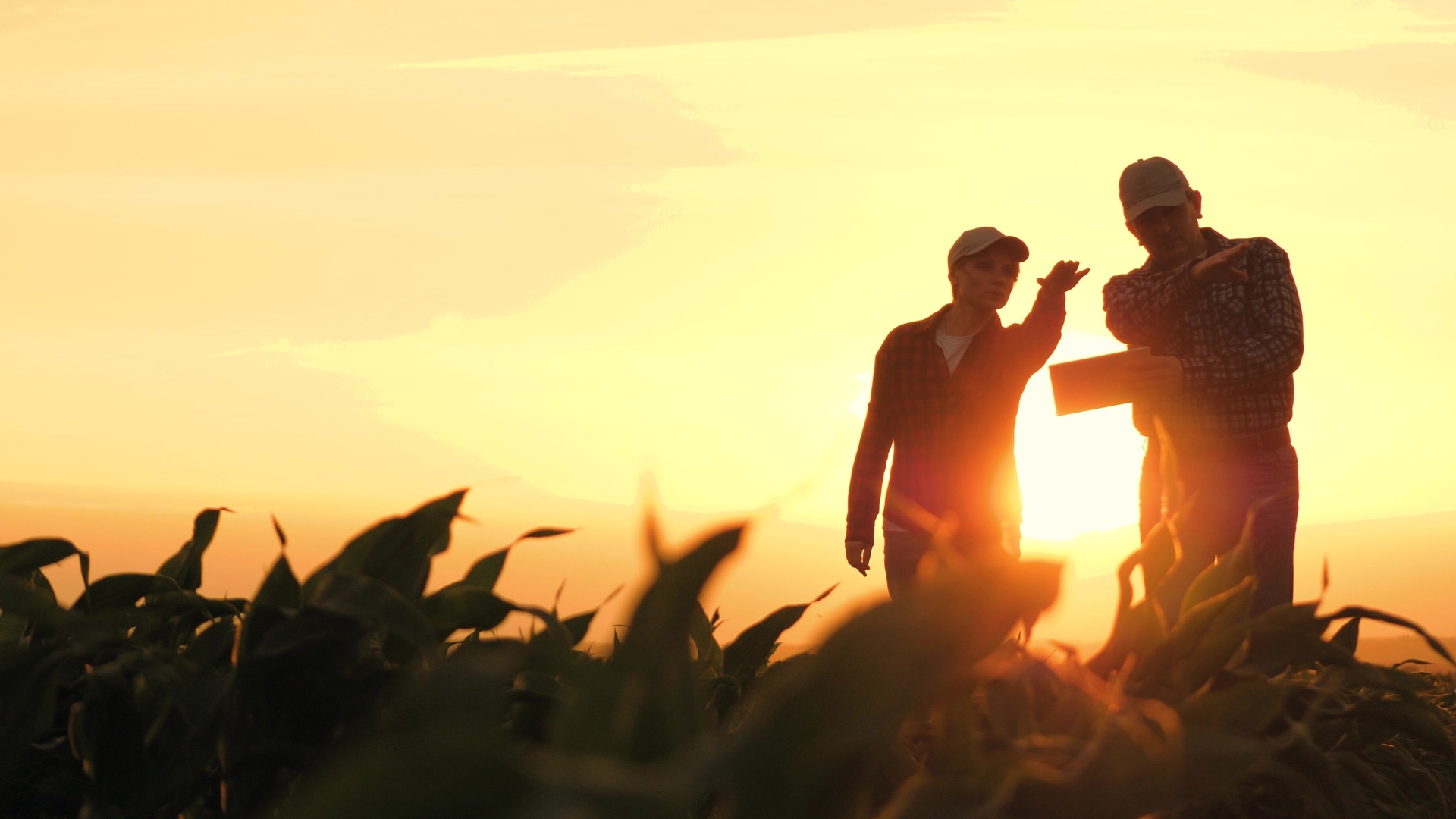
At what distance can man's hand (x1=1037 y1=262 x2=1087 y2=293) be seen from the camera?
504 cm

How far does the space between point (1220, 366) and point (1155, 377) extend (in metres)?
0.59

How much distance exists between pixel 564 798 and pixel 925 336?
5240 millimetres

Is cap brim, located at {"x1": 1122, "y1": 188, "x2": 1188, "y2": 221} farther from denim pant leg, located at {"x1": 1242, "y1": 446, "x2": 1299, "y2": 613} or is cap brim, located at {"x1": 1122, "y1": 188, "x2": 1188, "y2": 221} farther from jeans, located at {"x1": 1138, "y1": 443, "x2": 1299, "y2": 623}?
denim pant leg, located at {"x1": 1242, "y1": 446, "x2": 1299, "y2": 613}

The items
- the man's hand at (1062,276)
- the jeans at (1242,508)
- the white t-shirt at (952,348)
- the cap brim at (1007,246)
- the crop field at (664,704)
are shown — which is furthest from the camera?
the white t-shirt at (952,348)

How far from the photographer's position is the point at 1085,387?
13.4 feet

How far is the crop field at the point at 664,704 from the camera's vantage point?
0.45 metres

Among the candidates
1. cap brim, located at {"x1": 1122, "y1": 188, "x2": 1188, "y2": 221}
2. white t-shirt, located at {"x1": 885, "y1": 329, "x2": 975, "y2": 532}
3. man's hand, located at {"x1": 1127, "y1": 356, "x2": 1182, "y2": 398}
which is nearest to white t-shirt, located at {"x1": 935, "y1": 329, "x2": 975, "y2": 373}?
white t-shirt, located at {"x1": 885, "y1": 329, "x2": 975, "y2": 532}

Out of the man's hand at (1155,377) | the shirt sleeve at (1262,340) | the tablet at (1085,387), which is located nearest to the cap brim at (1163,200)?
the shirt sleeve at (1262,340)

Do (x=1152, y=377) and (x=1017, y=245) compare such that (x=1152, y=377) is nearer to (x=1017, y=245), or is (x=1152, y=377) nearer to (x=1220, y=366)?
(x=1220, y=366)

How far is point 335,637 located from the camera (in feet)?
2.30

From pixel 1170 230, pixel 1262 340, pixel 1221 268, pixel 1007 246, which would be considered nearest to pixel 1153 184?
pixel 1170 230

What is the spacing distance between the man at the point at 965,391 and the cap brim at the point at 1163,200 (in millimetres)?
466

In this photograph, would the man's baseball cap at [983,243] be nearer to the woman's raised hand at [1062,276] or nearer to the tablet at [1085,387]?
the woman's raised hand at [1062,276]

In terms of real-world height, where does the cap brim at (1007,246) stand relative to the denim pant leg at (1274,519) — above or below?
above
